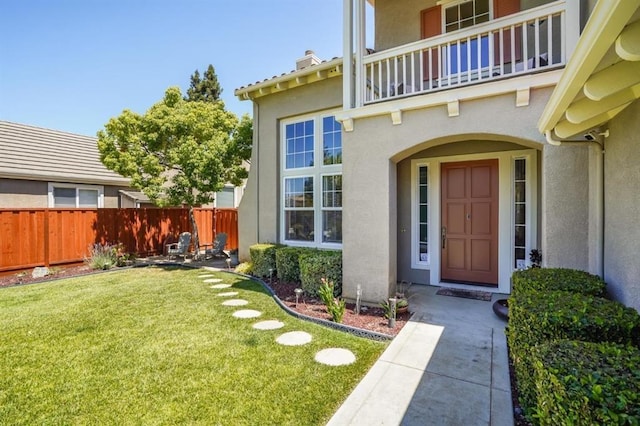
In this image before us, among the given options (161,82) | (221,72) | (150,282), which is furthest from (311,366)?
(221,72)

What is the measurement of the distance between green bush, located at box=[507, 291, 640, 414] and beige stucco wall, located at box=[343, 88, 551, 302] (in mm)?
2907

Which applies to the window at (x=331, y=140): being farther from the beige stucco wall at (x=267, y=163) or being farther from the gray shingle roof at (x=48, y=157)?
the gray shingle roof at (x=48, y=157)

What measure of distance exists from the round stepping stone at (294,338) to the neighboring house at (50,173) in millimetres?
13462

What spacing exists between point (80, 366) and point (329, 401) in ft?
10.8

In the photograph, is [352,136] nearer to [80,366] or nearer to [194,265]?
[80,366]

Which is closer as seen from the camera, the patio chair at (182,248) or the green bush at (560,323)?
the green bush at (560,323)

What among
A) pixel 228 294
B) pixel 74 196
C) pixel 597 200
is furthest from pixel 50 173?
pixel 597 200

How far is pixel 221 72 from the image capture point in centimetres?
3016

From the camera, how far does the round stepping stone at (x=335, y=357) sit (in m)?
3.96

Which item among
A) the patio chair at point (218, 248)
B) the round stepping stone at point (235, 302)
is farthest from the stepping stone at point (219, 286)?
the patio chair at point (218, 248)

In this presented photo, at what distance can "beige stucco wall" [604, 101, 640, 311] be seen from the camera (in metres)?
3.01

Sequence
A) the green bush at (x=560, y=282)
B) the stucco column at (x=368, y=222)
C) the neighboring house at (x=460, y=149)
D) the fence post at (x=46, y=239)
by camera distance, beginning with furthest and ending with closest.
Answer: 1. the fence post at (x=46, y=239)
2. the stucco column at (x=368, y=222)
3. the green bush at (x=560, y=282)
4. the neighboring house at (x=460, y=149)

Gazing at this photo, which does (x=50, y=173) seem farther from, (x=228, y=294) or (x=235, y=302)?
(x=235, y=302)

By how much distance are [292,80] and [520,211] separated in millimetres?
6510
